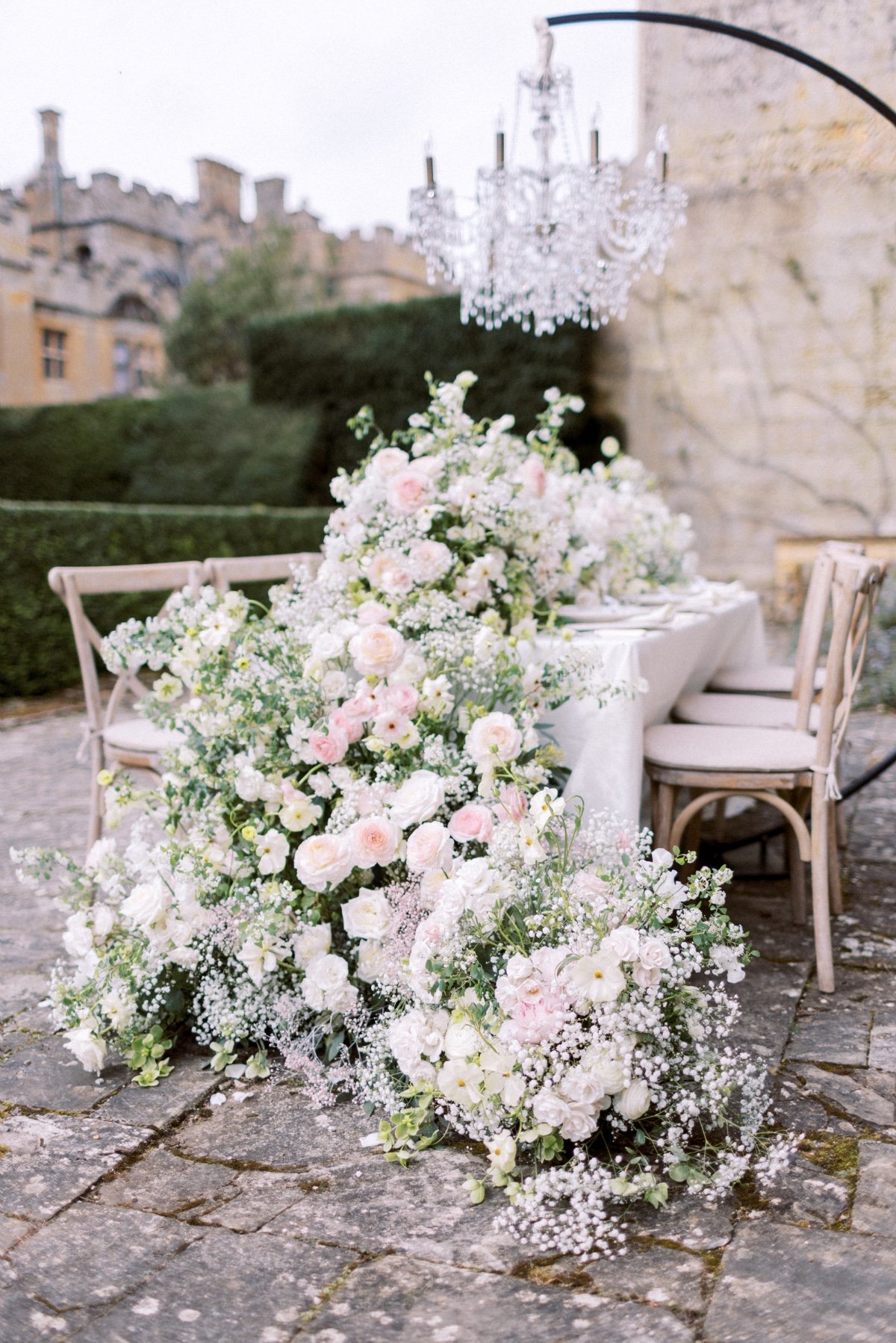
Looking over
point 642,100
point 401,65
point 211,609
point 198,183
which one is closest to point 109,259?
point 198,183

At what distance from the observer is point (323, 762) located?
2350 millimetres

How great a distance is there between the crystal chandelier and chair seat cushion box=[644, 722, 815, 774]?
269 centimetres

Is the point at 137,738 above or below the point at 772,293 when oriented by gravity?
below

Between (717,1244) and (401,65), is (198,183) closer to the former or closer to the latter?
(401,65)

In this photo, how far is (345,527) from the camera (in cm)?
286

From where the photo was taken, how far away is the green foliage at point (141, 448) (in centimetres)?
1280

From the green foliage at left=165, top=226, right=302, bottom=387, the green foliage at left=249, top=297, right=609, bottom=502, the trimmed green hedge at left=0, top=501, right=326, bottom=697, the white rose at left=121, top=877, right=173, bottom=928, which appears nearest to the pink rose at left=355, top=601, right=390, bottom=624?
the white rose at left=121, top=877, right=173, bottom=928

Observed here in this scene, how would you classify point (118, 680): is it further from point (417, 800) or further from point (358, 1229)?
point (358, 1229)

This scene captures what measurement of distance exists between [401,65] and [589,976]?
5816 mm

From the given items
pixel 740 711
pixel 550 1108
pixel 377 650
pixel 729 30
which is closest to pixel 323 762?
pixel 377 650

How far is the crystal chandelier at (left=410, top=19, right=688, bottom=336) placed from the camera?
464cm

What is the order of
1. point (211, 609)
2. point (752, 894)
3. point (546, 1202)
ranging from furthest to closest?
point (752, 894), point (211, 609), point (546, 1202)

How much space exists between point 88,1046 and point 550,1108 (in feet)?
3.28

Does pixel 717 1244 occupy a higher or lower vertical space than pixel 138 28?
lower
